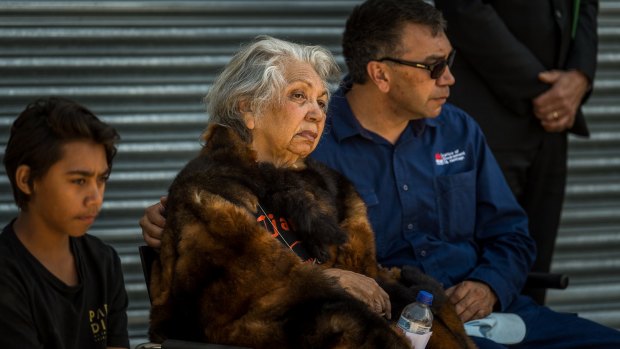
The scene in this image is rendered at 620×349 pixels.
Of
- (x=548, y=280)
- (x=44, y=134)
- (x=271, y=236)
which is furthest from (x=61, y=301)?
(x=548, y=280)

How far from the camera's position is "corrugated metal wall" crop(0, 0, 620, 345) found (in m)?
5.82

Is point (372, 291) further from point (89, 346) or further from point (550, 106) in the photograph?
point (550, 106)

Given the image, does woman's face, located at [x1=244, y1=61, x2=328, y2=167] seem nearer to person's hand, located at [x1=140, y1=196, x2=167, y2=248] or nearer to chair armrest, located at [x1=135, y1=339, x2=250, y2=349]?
person's hand, located at [x1=140, y1=196, x2=167, y2=248]

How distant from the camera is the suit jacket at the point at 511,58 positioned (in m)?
5.56

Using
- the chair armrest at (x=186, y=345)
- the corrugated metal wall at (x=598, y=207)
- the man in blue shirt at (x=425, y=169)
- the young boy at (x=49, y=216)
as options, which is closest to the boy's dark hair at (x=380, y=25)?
the man in blue shirt at (x=425, y=169)

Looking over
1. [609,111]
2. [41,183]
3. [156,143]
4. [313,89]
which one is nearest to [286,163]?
[313,89]

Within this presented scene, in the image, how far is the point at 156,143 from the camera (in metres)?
6.04

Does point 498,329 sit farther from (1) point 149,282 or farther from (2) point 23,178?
(2) point 23,178

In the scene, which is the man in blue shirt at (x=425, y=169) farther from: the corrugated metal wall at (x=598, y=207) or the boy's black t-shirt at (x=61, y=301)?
the corrugated metal wall at (x=598, y=207)

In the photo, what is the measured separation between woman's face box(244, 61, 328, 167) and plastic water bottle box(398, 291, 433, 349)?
69cm

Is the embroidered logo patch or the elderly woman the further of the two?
the embroidered logo patch

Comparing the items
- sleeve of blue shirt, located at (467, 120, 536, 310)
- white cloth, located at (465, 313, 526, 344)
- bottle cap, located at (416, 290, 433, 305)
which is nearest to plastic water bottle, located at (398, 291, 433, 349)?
bottle cap, located at (416, 290, 433, 305)

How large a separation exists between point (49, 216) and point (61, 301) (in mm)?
286

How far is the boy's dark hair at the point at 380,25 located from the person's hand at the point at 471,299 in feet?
3.27
